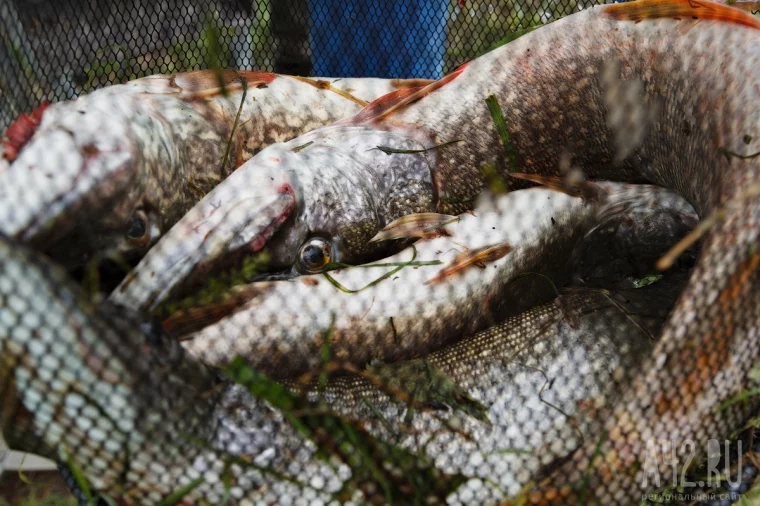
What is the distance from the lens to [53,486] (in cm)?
215

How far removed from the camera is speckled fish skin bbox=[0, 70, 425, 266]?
4.92 ft

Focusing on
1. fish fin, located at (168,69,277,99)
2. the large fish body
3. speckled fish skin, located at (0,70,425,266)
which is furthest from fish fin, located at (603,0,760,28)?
fish fin, located at (168,69,277,99)

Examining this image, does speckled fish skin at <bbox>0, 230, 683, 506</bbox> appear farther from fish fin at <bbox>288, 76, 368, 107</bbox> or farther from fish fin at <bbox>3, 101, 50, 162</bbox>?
fish fin at <bbox>288, 76, 368, 107</bbox>

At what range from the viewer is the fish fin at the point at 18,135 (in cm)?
158

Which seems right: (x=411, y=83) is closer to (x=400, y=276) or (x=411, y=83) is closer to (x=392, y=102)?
(x=392, y=102)

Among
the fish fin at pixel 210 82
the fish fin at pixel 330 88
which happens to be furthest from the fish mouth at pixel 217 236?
the fish fin at pixel 330 88

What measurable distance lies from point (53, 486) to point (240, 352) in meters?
0.87

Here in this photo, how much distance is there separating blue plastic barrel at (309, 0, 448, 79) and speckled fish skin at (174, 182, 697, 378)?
4.16 ft

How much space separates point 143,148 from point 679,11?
152 cm

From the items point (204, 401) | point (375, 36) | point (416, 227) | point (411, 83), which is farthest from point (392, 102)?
point (204, 401)

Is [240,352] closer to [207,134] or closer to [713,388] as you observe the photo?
[207,134]

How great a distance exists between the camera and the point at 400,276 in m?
1.91

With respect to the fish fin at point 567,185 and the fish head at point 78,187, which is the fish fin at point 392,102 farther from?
the fish head at point 78,187

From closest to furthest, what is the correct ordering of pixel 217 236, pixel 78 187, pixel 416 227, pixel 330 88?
pixel 78 187, pixel 217 236, pixel 416 227, pixel 330 88
